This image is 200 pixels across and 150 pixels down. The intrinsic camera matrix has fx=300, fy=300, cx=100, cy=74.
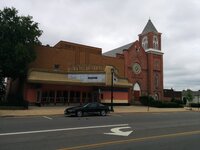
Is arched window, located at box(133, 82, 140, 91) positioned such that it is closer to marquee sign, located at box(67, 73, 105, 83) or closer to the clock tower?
the clock tower

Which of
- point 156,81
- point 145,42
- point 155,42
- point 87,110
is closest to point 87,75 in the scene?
point 87,110

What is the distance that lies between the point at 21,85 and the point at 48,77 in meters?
4.64

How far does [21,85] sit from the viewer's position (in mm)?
42906

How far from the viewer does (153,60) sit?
63.0 meters

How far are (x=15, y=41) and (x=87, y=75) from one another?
11.3 metres

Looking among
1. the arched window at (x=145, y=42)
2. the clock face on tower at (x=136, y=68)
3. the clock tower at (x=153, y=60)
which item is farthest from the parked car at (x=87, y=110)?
the arched window at (x=145, y=42)

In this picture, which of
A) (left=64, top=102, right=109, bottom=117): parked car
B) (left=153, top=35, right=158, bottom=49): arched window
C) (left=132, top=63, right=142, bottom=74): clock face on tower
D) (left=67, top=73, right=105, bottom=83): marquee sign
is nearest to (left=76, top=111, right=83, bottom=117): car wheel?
(left=64, top=102, right=109, bottom=117): parked car

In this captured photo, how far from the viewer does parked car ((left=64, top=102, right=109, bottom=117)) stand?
27.0m

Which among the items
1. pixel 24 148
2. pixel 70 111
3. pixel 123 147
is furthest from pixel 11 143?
pixel 70 111

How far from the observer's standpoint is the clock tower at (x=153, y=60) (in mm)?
61781

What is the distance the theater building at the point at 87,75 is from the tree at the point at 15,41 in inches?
116

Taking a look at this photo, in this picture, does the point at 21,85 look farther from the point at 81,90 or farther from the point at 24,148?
the point at 24,148

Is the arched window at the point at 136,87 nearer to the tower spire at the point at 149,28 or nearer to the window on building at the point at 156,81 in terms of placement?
the window on building at the point at 156,81

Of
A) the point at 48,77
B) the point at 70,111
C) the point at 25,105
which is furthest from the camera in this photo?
the point at 48,77
